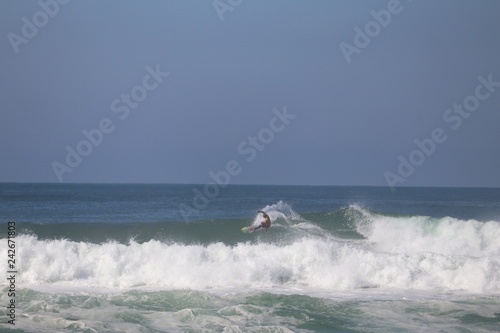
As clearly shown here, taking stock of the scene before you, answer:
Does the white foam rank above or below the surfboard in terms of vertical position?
below

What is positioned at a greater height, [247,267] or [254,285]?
[247,267]

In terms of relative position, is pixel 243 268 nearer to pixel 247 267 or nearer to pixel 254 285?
pixel 247 267

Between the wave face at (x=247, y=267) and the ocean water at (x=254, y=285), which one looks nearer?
the ocean water at (x=254, y=285)

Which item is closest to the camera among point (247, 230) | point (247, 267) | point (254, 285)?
point (254, 285)

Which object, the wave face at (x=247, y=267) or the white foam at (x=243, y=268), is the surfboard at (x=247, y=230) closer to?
the wave face at (x=247, y=267)

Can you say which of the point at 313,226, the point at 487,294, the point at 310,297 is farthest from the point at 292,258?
the point at 313,226

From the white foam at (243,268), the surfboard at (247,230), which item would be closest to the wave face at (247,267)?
the white foam at (243,268)

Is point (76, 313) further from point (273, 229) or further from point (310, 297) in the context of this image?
point (273, 229)

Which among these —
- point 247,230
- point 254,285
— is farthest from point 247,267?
point 247,230

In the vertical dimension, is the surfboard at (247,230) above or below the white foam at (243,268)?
above

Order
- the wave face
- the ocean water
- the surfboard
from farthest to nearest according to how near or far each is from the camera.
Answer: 1. the surfboard
2. the wave face
3. the ocean water

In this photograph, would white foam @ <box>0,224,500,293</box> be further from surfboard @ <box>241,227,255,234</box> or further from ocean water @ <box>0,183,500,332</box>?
surfboard @ <box>241,227,255,234</box>

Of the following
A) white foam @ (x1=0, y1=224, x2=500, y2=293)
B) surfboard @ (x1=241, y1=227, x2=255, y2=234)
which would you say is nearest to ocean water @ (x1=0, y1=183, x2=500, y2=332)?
white foam @ (x1=0, y1=224, x2=500, y2=293)

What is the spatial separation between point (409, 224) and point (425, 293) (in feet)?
44.6
